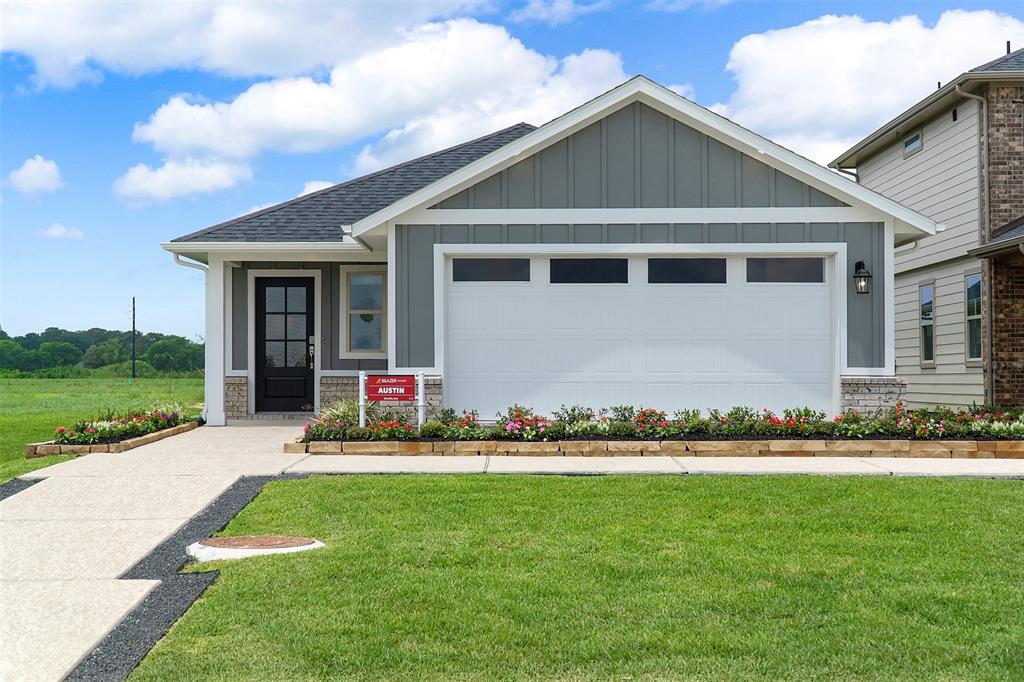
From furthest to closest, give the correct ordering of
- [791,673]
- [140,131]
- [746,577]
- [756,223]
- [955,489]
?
[140,131]
[756,223]
[955,489]
[746,577]
[791,673]

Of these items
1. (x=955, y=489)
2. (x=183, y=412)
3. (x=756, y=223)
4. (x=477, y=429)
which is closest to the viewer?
(x=955, y=489)

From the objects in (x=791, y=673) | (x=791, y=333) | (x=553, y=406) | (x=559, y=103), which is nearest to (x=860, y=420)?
(x=791, y=333)

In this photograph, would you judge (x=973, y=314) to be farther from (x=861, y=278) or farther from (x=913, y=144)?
(x=861, y=278)

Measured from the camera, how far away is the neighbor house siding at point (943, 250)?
564 inches

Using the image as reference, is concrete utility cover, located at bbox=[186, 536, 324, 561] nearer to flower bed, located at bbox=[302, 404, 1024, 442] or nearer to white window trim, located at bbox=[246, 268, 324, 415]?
flower bed, located at bbox=[302, 404, 1024, 442]

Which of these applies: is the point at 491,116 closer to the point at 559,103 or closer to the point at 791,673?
the point at 559,103

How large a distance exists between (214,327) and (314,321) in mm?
1548

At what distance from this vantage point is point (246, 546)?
5.19m

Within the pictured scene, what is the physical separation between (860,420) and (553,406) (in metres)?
3.93

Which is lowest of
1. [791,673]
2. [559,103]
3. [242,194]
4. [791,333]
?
[791,673]

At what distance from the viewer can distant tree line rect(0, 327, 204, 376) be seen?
1666 inches

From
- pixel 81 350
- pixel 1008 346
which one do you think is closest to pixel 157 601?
pixel 1008 346

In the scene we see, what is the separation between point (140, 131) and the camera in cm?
1817

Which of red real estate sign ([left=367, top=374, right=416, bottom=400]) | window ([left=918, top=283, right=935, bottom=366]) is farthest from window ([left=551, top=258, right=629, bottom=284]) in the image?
window ([left=918, top=283, right=935, bottom=366])
